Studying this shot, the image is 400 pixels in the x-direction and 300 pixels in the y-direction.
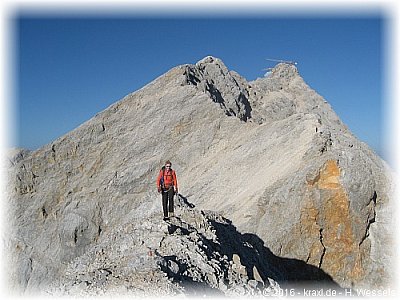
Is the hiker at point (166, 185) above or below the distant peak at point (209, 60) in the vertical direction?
below

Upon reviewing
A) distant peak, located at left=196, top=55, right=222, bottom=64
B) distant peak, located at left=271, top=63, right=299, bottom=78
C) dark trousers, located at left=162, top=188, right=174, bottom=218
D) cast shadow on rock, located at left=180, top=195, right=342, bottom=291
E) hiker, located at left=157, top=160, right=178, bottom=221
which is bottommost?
cast shadow on rock, located at left=180, top=195, right=342, bottom=291

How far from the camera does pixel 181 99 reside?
36.7m

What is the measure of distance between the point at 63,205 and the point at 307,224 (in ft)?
61.1

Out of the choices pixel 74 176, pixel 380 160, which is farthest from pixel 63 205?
pixel 380 160

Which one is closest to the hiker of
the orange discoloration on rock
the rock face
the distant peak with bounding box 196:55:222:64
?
the rock face

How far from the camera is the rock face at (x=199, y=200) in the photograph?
40.3 feet

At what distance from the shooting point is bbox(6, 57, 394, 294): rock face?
483 inches

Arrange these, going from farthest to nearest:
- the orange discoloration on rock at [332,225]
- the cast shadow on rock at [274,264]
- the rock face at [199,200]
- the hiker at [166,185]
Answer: the orange discoloration on rock at [332,225]
the cast shadow on rock at [274,264]
the hiker at [166,185]
the rock face at [199,200]

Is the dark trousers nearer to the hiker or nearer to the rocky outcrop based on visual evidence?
the hiker

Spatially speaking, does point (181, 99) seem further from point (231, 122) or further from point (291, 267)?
point (291, 267)

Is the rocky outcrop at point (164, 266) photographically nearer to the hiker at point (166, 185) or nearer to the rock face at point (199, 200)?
the rock face at point (199, 200)

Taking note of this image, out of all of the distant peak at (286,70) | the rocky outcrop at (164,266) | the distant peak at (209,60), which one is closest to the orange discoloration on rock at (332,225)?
the rocky outcrop at (164,266)

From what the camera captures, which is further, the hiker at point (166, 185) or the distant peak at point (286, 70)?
the distant peak at point (286, 70)

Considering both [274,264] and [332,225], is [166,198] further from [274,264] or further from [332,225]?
[332,225]
